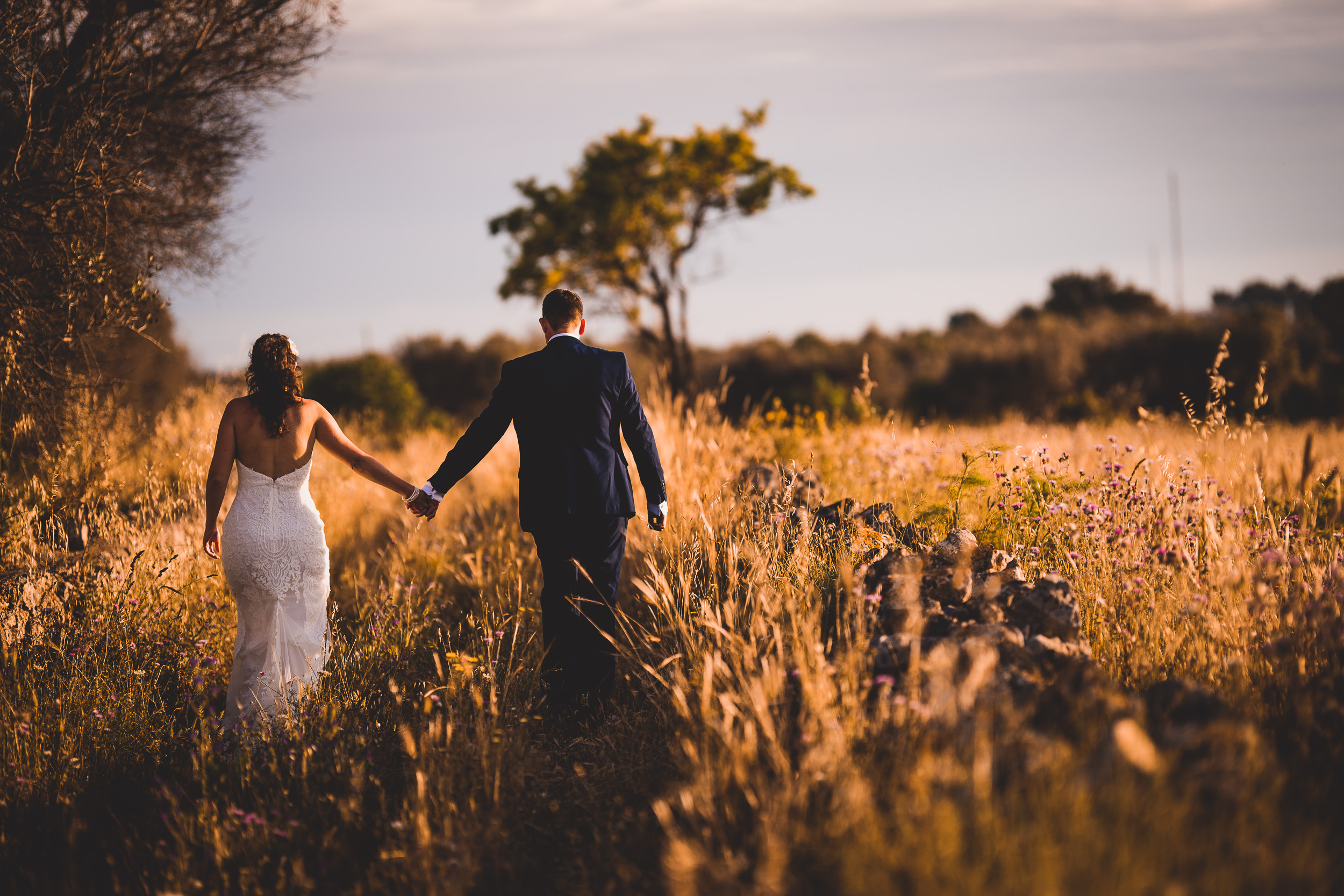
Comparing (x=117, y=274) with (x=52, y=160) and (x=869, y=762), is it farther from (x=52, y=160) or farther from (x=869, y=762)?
(x=869, y=762)

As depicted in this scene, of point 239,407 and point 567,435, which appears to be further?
point 567,435

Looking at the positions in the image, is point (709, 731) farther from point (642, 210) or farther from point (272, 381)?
point (642, 210)

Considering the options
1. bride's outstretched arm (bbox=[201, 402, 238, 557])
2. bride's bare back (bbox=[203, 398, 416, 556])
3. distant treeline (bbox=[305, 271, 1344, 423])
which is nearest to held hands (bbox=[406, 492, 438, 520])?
bride's bare back (bbox=[203, 398, 416, 556])

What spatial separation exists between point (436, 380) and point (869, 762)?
2643 centimetres

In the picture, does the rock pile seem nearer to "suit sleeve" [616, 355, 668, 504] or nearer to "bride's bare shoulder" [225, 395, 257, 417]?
"suit sleeve" [616, 355, 668, 504]

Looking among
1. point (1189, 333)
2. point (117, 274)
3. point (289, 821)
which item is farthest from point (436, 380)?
point (289, 821)

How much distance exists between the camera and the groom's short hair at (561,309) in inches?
161

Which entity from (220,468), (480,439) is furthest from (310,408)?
(480,439)

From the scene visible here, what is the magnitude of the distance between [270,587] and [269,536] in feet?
0.83

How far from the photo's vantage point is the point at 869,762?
236cm

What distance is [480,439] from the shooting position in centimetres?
409

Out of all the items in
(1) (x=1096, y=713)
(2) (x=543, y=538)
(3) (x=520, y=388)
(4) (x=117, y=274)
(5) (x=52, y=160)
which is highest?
(5) (x=52, y=160)

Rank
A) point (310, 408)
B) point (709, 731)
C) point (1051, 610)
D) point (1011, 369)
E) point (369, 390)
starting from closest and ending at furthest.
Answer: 1. point (709, 731)
2. point (1051, 610)
3. point (310, 408)
4. point (369, 390)
5. point (1011, 369)

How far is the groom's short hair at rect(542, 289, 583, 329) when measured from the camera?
4102 millimetres
